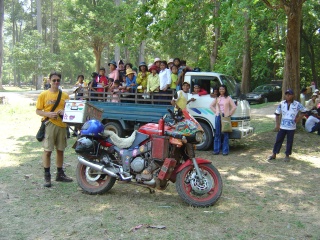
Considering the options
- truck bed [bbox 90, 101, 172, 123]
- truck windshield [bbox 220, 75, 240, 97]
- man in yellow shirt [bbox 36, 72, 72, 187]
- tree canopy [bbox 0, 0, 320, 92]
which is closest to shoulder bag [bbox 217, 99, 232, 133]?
truck windshield [bbox 220, 75, 240, 97]

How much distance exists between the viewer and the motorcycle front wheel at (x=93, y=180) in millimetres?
5773

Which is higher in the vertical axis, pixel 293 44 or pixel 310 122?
pixel 293 44

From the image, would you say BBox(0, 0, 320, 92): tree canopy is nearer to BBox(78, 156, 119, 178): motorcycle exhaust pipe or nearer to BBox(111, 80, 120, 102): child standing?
BBox(111, 80, 120, 102): child standing

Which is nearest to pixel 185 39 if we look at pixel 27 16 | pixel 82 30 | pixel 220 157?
pixel 82 30

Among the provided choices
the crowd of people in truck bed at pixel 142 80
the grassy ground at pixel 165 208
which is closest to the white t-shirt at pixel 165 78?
the crowd of people in truck bed at pixel 142 80

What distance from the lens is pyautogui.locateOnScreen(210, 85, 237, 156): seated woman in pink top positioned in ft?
29.2

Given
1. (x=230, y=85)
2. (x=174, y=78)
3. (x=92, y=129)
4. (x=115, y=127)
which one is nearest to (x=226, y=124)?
(x=230, y=85)

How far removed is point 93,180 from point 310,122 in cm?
837

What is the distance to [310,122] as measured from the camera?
11859mm

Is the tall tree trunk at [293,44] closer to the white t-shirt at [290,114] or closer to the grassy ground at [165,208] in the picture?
the white t-shirt at [290,114]

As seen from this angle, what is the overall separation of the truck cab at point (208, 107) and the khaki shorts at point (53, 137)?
4.18 metres

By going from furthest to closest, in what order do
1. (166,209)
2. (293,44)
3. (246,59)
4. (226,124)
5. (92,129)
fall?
(246,59) < (293,44) < (226,124) < (92,129) < (166,209)

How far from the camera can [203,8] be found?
1127cm

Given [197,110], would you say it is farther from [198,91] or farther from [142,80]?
[142,80]
